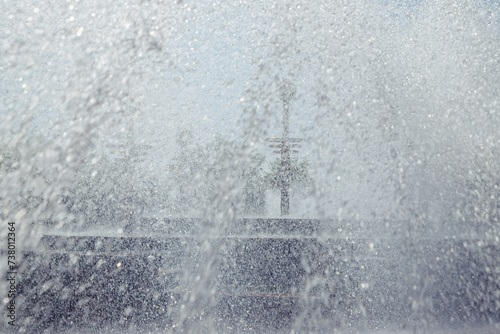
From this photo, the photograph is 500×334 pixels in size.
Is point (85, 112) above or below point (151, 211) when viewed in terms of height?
above

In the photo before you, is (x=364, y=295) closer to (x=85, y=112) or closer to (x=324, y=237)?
(x=324, y=237)

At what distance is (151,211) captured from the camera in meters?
10.5

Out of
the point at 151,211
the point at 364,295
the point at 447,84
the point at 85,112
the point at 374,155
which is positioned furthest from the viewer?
the point at 151,211

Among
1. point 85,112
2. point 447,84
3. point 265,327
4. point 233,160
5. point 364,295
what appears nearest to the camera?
point 265,327

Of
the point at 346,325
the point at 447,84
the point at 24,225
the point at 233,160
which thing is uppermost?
the point at 447,84

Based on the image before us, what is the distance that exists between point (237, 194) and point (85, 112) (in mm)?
3286

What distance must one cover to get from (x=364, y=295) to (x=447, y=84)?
2.72m

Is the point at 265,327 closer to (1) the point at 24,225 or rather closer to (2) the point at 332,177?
(2) the point at 332,177

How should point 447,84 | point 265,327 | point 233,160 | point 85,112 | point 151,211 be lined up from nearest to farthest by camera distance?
point 265,327 → point 447,84 → point 85,112 → point 233,160 → point 151,211

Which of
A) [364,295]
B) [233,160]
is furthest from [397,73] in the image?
[233,160]

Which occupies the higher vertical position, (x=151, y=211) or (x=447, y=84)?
(x=447, y=84)

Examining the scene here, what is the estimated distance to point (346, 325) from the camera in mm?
3764

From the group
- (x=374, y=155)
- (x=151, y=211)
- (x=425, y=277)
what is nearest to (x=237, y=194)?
(x=151, y=211)

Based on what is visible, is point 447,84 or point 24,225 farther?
point 24,225
